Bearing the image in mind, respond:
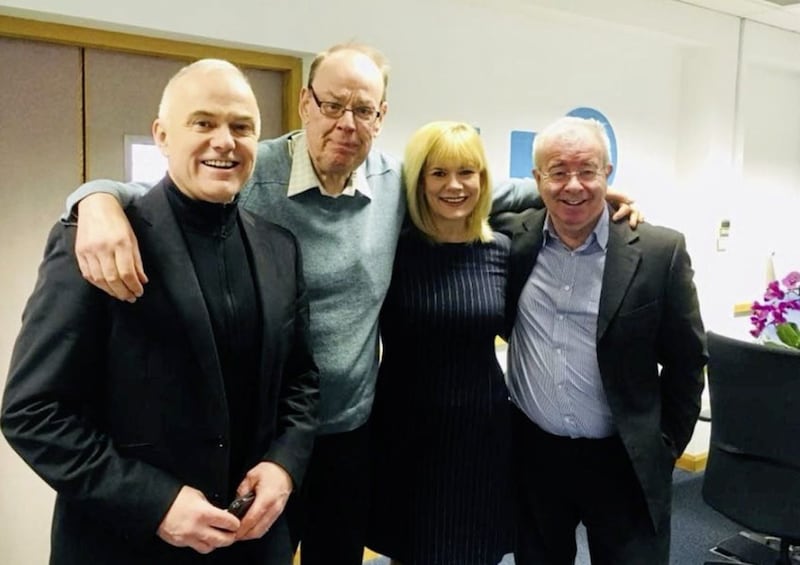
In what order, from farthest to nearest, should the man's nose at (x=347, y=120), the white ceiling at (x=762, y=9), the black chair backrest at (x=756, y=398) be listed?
the white ceiling at (x=762, y=9)
the black chair backrest at (x=756, y=398)
the man's nose at (x=347, y=120)

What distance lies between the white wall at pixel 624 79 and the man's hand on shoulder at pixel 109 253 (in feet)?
4.26

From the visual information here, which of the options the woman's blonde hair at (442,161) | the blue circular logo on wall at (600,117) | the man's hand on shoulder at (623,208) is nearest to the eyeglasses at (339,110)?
the woman's blonde hair at (442,161)

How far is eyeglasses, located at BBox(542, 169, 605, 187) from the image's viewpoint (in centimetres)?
182

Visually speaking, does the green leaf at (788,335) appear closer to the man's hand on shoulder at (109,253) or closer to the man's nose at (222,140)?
the man's nose at (222,140)

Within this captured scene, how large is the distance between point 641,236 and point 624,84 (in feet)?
7.77

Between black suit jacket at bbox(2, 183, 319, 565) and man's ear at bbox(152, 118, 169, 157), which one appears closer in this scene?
black suit jacket at bbox(2, 183, 319, 565)

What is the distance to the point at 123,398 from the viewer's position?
1.19m

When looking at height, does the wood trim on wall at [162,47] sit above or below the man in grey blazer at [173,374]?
above

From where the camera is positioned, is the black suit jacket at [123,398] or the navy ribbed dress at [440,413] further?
the navy ribbed dress at [440,413]

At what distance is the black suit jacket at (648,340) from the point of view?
1.78 m

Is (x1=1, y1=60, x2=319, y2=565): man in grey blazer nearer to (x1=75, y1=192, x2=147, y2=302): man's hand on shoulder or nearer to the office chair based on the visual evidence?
(x1=75, y1=192, x2=147, y2=302): man's hand on shoulder

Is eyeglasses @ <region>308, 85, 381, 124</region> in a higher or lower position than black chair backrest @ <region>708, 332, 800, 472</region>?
higher

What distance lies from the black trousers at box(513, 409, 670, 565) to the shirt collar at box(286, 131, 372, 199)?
781 millimetres

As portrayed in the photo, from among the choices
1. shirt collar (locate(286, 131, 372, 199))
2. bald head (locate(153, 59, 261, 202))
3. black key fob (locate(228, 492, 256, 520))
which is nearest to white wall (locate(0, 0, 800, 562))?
shirt collar (locate(286, 131, 372, 199))
